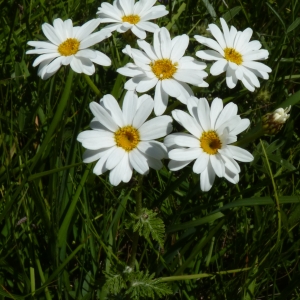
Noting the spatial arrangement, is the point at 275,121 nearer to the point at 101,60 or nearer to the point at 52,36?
the point at 101,60

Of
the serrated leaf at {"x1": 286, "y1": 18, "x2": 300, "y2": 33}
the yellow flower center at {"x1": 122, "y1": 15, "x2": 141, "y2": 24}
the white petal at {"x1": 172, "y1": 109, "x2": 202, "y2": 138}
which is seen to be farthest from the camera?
the serrated leaf at {"x1": 286, "y1": 18, "x2": 300, "y2": 33}

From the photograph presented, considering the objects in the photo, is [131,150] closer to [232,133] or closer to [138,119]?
[138,119]

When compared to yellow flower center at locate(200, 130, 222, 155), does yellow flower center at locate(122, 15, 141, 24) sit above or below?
above

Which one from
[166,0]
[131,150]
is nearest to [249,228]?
[131,150]

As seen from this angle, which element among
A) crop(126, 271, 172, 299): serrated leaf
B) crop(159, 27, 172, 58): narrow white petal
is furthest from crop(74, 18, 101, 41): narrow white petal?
crop(126, 271, 172, 299): serrated leaf

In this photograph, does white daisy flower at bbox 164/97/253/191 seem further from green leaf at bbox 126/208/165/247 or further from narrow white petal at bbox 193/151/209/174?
green leaf at bbox 126/208/165/247

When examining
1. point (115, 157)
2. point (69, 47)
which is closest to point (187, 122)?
point (115, 157)

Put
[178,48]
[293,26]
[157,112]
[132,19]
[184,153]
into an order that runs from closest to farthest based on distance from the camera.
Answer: [184,153]
[157,112]
[178,48]
[132,19]
[293,26]

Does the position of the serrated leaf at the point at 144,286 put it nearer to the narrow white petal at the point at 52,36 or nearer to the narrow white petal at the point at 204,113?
the narrow white petal at the point at 204,113
